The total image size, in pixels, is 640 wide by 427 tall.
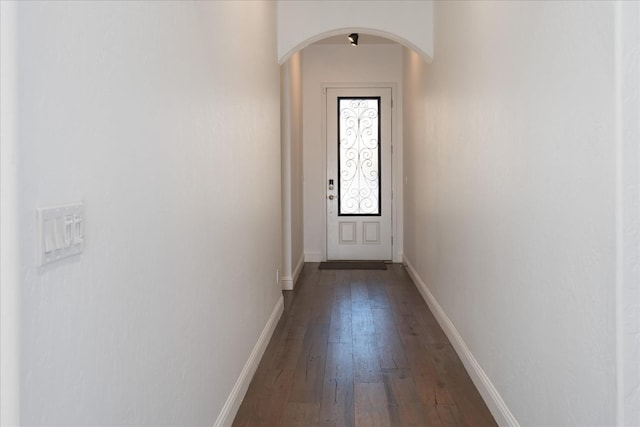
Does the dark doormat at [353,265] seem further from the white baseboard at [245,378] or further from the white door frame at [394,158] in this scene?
the white baseboard at [245,378]

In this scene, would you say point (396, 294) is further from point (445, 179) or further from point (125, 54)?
point (125, 54)

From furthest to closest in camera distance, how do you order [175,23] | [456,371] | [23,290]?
[456,371], [175,23], [23,290]

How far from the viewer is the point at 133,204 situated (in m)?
1.52

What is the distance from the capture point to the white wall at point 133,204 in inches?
41.5

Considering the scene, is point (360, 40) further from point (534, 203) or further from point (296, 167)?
point (534, 203)

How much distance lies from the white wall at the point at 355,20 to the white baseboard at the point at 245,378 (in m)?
2.14

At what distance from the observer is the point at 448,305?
4246 mm

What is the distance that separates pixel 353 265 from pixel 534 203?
554cm

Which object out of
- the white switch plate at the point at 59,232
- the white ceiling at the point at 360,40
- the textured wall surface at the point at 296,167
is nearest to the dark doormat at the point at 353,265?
the textured wall surface at the point at 296,167

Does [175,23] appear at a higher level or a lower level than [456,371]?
higher

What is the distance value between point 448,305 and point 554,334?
2289 mm

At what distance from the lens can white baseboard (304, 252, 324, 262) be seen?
8.09 meters

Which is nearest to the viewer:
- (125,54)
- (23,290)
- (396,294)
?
(23,290)

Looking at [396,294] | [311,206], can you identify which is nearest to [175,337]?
[396,294]
